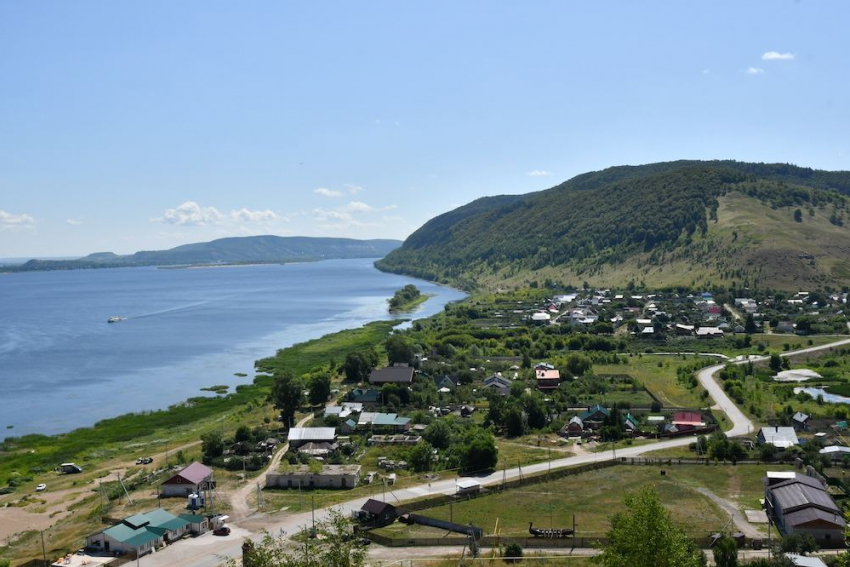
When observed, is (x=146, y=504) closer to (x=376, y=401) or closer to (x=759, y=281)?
(x=376, y=401)

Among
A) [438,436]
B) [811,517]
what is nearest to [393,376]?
[438,436]

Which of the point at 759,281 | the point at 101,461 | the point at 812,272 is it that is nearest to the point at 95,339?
Answer: the point at 101,461

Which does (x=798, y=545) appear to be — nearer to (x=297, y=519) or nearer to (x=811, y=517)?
(x=811, y=517)

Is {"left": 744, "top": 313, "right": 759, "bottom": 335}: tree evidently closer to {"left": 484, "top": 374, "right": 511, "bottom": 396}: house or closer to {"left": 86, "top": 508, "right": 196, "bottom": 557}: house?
{"left": 484, "top": 374, "right": 511, "bottom": 396}: house

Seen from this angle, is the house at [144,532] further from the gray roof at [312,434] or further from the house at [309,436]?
the gray roof at [312,434]

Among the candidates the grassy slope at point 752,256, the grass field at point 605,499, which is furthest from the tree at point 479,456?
the grassy slope at point 752,256

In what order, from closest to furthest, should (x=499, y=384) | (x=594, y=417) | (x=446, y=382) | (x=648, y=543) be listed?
(x=648, y=543), (x=594, y=417), (x=499, y=384), (x=446, y=382)
